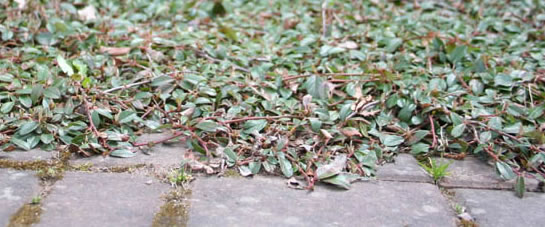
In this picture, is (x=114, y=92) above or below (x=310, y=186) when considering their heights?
above

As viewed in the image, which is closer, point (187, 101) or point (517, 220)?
point (517, 220)

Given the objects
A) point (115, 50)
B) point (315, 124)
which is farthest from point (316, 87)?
point (115, 50)

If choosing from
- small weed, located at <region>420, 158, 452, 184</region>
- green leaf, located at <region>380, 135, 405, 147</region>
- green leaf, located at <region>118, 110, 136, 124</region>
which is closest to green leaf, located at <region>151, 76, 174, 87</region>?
green leaf, located at <region>118, 110, 136, 124</region>

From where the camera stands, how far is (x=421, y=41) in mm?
2439

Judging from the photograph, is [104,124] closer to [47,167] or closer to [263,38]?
[47,167]

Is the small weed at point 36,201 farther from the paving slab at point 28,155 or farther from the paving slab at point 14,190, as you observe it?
the paving slab at point 28,155

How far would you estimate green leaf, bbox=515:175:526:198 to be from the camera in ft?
5.02

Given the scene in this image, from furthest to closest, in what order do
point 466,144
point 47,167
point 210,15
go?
point 210,15, point 466,144, point 47,167

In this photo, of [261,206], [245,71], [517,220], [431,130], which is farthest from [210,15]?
[517,220]

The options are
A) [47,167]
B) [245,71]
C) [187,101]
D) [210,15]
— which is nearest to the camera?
[47,167]

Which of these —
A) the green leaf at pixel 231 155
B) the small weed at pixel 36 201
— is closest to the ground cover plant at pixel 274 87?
the green leaf at pixel 231 155

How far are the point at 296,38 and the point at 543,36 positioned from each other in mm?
1095

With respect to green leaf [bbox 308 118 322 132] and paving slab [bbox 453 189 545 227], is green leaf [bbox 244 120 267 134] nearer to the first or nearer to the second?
green leaf [bbox 308 118 322 132]

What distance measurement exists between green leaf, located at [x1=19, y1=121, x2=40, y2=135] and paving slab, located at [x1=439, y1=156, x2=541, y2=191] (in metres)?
1.14
